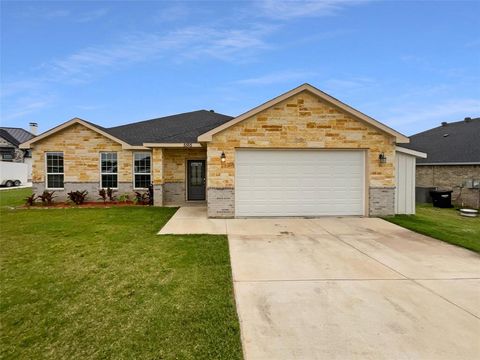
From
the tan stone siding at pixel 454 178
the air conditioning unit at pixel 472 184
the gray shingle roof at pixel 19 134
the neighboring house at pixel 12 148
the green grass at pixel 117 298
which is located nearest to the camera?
the green grass at pixel 117 298

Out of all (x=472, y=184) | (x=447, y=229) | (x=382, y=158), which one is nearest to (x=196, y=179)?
(x=382, y=158)

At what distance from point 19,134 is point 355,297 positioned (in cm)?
5137

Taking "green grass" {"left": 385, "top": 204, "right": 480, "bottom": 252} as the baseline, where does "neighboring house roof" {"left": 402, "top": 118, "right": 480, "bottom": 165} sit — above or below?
above

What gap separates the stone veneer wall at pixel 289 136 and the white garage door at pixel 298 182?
31 cm

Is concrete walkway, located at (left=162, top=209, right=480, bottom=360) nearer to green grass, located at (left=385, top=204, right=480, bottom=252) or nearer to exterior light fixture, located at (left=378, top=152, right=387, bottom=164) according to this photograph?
green grass, located at (left=385, top=204, right=480, bottom=252)

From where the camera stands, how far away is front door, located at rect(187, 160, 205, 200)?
48.6ft

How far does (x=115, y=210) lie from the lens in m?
12.1

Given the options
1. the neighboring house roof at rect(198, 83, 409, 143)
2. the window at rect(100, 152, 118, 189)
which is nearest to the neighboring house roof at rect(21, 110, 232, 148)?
the window at rect(100, 152, 118, 189)

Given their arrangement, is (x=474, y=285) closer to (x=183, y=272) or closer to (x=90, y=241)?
(x=183, y=272)

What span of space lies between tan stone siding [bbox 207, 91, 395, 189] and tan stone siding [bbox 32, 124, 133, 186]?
7385 mm

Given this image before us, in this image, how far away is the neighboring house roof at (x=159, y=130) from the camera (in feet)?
45.9

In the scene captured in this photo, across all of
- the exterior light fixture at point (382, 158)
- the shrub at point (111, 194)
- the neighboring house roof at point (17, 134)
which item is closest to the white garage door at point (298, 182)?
the exterior light fixture at point (382, 158)

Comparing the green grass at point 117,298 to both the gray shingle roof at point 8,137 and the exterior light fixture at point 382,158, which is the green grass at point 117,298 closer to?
the exterior light fixture at point 382,158

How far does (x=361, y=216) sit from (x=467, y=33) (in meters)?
10.5
